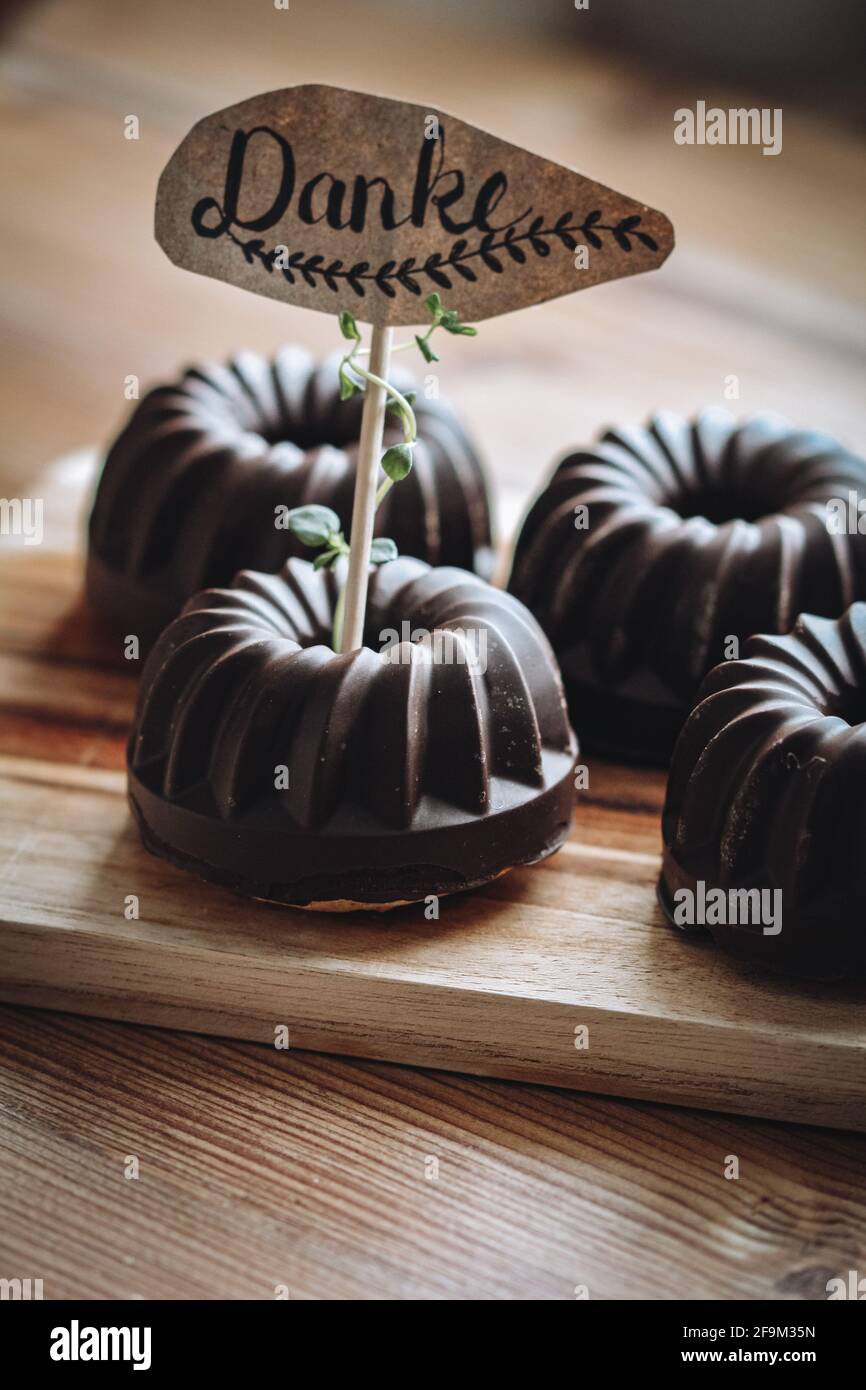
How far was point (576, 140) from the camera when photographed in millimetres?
3689

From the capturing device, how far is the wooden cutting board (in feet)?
4.80

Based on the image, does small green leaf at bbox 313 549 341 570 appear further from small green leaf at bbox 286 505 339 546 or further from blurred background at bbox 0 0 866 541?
blurred background at bbox 0 0 866 541

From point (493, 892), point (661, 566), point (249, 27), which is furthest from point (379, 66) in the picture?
point (493, 892)

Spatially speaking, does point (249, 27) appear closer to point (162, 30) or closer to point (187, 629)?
point (162, 30)

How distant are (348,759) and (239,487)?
1.97 ft

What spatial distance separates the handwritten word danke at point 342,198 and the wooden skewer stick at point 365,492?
12 cm

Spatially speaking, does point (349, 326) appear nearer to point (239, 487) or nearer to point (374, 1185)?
point (239, 487)

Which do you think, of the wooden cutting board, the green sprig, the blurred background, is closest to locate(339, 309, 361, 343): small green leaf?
the green sprig

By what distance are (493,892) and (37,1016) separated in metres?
0.49

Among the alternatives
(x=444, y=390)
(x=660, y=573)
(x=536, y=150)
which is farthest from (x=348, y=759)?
(x=536, y=150)

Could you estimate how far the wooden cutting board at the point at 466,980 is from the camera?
57.6 inches

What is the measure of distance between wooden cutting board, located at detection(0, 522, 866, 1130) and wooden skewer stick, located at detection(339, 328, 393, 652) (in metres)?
0.31

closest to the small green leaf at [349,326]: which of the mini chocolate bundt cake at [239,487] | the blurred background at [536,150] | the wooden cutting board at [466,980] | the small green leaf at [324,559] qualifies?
the small green leaf at [324,559]

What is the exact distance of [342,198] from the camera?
1.48 meters
